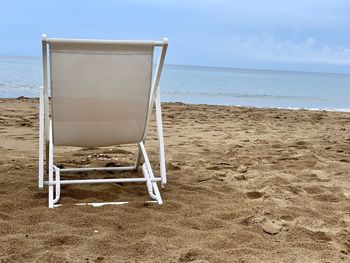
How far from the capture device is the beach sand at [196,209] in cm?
259

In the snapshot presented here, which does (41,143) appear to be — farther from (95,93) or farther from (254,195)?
(254,195)

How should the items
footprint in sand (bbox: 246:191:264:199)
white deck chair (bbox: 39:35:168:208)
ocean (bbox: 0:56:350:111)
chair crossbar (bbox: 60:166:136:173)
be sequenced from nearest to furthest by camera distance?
white deck chair (bbox: 39:35:168:208) → footprint in sand (bbox: 246:191:264:199) → chair crossbar (bbox: 60:166:136:173) → ocean (bbox: 0:56:350:111)

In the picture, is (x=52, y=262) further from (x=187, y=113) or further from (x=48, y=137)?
(x=187, y=113)

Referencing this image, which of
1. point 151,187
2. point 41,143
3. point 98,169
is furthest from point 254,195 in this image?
point 41,143

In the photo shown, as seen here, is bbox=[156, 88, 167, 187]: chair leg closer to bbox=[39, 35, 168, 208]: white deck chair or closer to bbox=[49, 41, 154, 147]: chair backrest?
bbox=[39, 35, 168, 208]: white deck chair

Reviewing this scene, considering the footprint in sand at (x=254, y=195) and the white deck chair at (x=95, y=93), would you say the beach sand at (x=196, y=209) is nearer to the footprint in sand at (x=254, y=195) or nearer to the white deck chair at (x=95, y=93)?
the footprint in sand at (x=254, y=195)

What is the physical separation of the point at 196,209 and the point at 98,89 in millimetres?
1124

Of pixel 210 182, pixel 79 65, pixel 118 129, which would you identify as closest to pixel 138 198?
pixel 118 129

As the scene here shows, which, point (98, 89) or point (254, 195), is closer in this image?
point (98, 89)

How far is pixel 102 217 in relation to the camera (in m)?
3.06

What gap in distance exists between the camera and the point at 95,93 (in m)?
3.41

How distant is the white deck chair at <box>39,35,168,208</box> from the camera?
327 cm

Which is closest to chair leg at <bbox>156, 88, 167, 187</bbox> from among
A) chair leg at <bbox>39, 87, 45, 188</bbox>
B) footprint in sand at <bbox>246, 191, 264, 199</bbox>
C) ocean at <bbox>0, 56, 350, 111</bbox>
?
footprint in sand at <bbox>246, 191, 264, 199</bbox>

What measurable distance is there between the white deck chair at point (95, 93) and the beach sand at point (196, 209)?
264 mm
